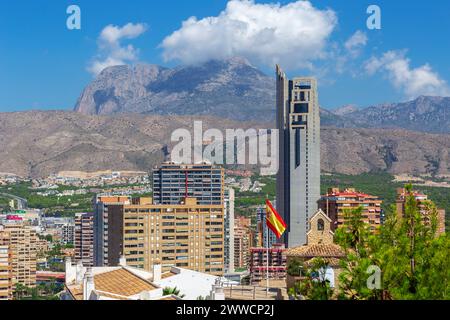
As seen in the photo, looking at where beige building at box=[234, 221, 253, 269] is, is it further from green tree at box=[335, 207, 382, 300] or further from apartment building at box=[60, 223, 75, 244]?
green tree at box=[335, 207, 382, 300]

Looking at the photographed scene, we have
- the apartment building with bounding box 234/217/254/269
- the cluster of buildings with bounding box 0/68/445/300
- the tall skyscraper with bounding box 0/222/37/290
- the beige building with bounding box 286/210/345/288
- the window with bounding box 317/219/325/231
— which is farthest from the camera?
the apartment building with bounding box 234/217/254/269

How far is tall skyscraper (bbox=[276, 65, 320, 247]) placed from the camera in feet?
178

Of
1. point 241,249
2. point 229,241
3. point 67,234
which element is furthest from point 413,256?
point 67,234

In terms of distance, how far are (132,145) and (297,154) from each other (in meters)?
99.0

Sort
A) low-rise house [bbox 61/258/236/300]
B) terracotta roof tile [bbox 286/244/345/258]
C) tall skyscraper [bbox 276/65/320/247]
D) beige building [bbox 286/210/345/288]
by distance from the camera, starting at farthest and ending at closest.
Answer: tall skyscraper [bbox 276/65/320/247], terracotta roof tile [bbox 286/244/345/258], low-rise house [bbox 61/258/236/300], beige building [bbox 286/210/345/288]

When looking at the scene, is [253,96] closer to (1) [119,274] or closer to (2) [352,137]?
(2) [352,137]

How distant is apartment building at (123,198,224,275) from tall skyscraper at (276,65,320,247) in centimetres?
1052

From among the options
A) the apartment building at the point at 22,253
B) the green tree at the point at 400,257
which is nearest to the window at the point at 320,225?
the green tree at the point at 400,257

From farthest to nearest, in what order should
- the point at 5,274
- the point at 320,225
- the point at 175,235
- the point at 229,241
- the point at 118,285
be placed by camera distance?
the point at 229,241, the point at 175,235, the point at 5,274, the point at 320,225, the point at 118,285

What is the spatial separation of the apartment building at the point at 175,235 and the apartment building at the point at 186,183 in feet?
62.4

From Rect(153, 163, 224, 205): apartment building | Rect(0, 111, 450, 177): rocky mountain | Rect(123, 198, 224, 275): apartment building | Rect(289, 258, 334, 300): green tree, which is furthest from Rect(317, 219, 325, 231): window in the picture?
Rect(0, 111, 450, 177): rocky mountain

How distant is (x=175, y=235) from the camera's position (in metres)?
41.2

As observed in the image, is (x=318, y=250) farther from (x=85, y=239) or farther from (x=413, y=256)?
(x=85, y=239)

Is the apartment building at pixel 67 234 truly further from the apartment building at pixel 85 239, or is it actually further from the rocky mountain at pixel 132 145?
the rocky mountain at pixel 132 145
